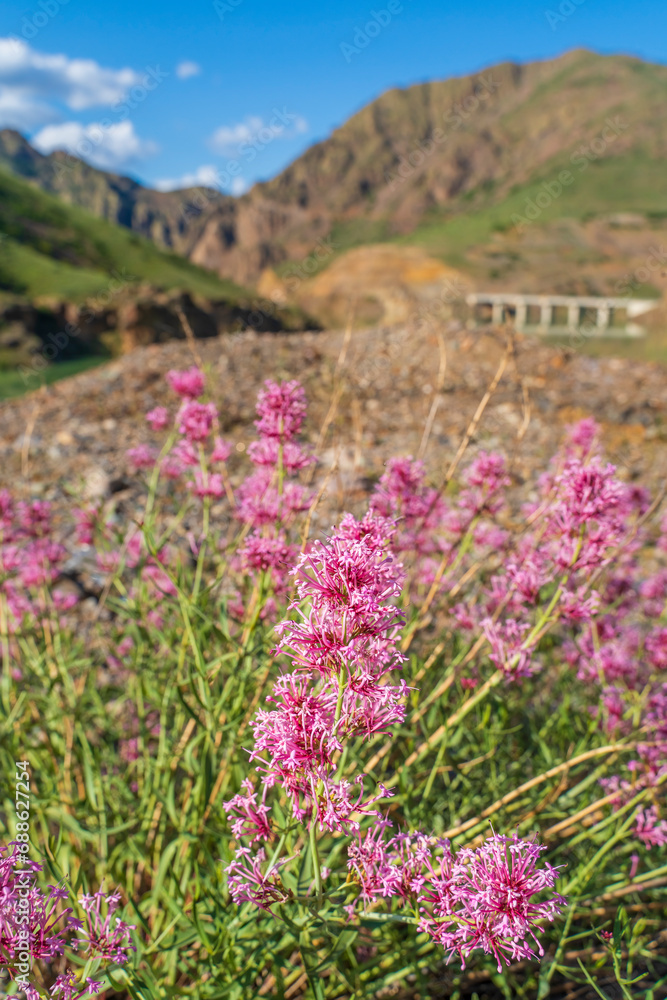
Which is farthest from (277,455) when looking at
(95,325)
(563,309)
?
(563,309)

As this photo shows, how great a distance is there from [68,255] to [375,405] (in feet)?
186

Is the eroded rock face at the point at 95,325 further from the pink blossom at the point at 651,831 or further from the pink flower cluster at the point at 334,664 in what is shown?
the pink flower cluster at the point at 334,664

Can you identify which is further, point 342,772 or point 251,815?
point 342,772

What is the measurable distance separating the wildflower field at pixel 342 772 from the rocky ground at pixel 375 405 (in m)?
3.87

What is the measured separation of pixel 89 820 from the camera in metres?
2.72

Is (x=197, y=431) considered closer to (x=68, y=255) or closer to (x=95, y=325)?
(x=95, y=325)

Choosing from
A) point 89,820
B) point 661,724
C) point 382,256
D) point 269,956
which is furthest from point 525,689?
point 382,256

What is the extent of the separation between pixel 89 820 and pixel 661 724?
90.5 inches

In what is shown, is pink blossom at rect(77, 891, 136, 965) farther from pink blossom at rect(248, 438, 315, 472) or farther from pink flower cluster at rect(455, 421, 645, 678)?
pink blossom at rect(248, 438, 315, 472)

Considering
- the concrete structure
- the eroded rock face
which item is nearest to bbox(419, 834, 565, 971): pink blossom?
the eroded rock face

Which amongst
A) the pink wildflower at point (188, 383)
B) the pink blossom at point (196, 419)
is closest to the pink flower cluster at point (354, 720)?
the pink blossom at point (196, 419)

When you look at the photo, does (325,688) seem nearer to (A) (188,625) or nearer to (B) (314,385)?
(A) (188,625)

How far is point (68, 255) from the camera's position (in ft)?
188

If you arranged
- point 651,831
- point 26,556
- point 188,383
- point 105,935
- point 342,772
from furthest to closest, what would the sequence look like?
point 26,556, point 188,383, point 651,831, point 342,772, point 105,935
